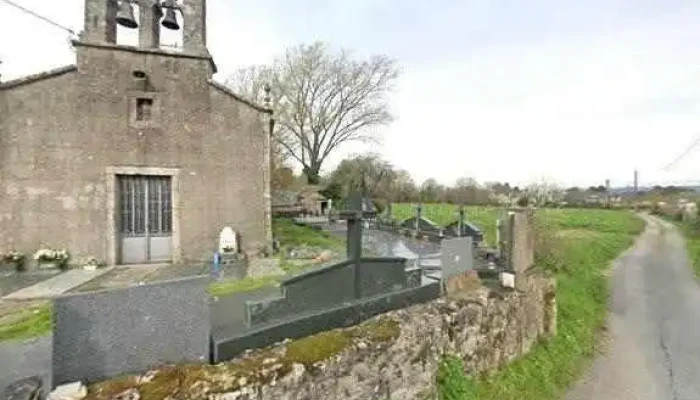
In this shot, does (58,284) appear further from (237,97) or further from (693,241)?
(693,241)

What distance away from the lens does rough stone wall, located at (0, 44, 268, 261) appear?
37.0ft

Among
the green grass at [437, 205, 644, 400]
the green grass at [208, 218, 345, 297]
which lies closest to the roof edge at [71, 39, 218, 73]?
the green grass at [208, 218, 345, 297]

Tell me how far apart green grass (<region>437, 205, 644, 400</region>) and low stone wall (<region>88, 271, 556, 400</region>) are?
0.26 metres

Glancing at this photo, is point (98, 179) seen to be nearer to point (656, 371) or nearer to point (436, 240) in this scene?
point (436, 240)

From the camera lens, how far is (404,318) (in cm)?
518

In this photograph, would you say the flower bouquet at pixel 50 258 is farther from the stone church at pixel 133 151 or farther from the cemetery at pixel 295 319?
the cemetery at pixel 295 319

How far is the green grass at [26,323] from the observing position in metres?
5.03

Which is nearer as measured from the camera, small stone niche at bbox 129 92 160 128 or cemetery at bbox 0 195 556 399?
cemetery at bbox 0 195 556 399

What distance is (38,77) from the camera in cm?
1137

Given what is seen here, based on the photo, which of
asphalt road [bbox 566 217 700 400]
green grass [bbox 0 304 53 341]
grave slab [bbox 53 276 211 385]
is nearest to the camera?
grave slab [bbox 53 276 211 385]

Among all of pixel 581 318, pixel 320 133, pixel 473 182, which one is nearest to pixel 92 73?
pixel 581 318

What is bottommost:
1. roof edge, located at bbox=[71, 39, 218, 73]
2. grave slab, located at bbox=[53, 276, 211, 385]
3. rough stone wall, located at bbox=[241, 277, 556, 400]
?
rough stone wall, located at bbox=[241, 277, 556, 400]

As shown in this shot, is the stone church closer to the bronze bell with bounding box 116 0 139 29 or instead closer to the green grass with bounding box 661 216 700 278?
the bronze bell with bounding box 116 0 139 29

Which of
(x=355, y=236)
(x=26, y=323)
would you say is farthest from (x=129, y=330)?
(x=26, y=323)
